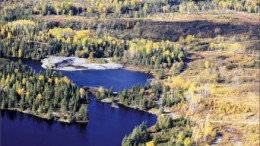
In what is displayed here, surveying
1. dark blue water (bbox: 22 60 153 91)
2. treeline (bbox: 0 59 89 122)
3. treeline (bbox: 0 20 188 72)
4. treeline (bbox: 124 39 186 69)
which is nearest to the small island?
dark blue water (bbox: 22 60 153 91)

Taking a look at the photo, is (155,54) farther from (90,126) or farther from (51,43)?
(90,126)

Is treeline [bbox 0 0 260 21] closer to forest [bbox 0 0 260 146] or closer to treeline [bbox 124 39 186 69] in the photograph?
forest [bbox 0 0 260 146]

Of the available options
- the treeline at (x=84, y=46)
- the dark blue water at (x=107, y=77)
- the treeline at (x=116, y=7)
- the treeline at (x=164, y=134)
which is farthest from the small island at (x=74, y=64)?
the treeline at (x=164, y=134)

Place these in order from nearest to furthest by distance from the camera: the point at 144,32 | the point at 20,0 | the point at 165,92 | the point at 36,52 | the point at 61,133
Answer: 1. the point at 61,133
2. the point at 165,92
3. the point at 36,52
4. the point at 144,32
5. the point at 20,0

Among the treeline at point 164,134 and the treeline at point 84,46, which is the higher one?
the treeline at point 84,46

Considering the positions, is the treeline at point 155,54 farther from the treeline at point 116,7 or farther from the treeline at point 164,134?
the treeline at point 164,134

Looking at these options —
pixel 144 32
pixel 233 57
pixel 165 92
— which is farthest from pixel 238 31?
pixel 165 92

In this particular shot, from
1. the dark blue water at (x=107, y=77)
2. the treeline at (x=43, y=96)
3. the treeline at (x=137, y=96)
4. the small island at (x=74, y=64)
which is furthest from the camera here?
the small island at (x=74, y=64)

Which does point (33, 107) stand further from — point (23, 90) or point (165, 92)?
point (165, 92)
